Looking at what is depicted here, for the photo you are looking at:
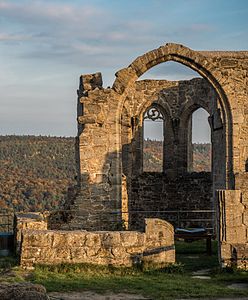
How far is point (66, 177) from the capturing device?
46.8 metres

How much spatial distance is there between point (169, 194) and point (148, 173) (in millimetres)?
963

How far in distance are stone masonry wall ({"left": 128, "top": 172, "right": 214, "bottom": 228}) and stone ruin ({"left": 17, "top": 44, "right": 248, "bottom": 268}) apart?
32mm

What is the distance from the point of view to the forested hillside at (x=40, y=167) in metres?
36.8

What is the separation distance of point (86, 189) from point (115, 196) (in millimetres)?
752

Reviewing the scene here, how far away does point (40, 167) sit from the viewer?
50.2 m

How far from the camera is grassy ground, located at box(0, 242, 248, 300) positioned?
386 inches

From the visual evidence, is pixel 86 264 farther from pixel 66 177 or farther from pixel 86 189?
pixel 66 177

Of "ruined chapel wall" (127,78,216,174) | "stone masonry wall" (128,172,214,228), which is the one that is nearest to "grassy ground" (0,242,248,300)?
"stone masonry wall" (128,172,214,228)

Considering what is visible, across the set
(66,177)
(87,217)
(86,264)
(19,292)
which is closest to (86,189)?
(87,217)

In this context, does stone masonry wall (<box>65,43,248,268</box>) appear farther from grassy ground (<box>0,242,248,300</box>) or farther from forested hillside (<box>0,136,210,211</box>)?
forested hillside (<box>0,136,210,211</box>)

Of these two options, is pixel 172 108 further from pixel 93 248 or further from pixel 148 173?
pixel 93 248

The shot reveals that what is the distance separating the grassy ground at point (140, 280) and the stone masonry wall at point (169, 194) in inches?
347

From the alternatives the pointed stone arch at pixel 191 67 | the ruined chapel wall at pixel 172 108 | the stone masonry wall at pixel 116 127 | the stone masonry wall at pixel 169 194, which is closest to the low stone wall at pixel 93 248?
the stone masonry wall at pixel 116 127

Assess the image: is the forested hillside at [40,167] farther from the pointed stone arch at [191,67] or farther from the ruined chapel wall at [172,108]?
the pointed stone arch at [191,67]
